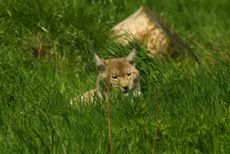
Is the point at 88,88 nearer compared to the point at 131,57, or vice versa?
the point at 88,88

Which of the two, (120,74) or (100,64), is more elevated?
(100,64)

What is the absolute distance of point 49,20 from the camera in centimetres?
977

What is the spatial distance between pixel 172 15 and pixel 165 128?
654 cm

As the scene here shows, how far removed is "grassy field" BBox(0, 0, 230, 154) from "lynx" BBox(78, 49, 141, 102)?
167 mm

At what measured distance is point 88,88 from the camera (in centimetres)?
830

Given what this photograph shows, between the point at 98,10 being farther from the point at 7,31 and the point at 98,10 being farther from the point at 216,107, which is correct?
the point at 216,107

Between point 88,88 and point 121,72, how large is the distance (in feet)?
1.24

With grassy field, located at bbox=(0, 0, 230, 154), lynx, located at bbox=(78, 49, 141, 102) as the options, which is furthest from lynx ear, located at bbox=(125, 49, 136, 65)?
grassy field, located at bbox=(0, 0, 230, 154)

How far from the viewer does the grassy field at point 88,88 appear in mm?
6199

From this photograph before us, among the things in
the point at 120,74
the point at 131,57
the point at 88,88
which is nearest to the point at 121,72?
the point at 120,74

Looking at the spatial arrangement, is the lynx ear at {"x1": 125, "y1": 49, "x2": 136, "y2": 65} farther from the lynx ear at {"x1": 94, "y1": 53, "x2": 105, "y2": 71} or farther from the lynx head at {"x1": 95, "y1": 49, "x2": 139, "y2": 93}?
the lynx ear at {"x1": 94, "y1": 53, "x2": 105, "y2": 71}

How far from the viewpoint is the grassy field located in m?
6.20

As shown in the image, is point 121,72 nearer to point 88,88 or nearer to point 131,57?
point 131,57

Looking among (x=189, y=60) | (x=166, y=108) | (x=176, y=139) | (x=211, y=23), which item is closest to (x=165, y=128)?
(x=176, y=139)
